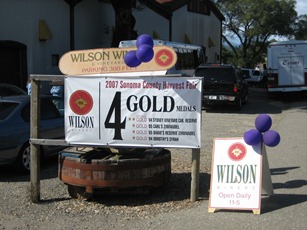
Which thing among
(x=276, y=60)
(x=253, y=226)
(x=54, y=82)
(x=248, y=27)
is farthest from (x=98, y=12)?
(x=248, y=27)

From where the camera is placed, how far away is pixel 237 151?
233 inches

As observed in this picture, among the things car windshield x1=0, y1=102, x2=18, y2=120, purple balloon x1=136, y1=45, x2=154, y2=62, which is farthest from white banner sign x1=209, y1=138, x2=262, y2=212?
car windshield x1=0, y1=102, x2=18, y2=120

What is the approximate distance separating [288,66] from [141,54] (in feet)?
59.2

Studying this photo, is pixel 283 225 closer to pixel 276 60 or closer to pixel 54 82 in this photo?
pixel 54 82

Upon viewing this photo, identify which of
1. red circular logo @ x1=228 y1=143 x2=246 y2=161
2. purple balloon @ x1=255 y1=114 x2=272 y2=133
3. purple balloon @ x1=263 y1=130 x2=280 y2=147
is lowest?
red circular logo @ x1=228 y1=143 x2=246 y2=161

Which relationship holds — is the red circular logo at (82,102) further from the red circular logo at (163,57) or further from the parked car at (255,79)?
the parked car at (255,79)

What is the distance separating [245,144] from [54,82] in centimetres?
279

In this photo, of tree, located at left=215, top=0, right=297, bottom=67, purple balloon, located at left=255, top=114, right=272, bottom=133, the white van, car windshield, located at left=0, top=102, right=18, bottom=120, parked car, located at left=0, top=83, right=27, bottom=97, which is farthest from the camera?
tree, located at left=215, top=0, right=297, bottom=67

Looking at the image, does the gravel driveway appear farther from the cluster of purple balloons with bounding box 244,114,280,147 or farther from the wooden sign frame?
the cluster of purple balloons with bounding box 244,114,280,147

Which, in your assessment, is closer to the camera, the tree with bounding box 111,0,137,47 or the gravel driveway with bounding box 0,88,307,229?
the gravel driveway with bounding box 0,88,307,229

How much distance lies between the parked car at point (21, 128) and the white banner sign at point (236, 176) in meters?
3.53

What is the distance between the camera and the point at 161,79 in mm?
5922

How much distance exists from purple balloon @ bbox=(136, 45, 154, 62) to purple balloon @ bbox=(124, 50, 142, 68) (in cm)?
8

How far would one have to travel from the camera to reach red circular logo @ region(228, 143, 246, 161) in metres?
5.89
